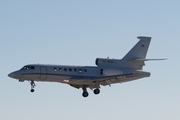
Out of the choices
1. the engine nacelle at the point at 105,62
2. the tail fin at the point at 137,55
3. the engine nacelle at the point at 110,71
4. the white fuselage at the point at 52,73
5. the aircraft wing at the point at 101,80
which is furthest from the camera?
the tail fin at the point at 137,55

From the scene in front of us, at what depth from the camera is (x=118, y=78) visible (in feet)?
211

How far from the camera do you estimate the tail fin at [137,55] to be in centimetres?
6744

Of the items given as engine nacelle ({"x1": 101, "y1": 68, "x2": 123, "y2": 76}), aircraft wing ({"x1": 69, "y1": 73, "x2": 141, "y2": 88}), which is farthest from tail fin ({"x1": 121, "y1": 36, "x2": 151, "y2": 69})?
aircraft wing ({"x1": 69, "y1": 73, "x2": 141, "y2": 88})

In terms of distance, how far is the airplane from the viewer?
63156mm

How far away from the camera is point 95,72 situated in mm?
65562

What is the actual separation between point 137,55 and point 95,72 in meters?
6.38

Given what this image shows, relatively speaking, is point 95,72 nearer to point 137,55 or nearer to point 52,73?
point 52,73

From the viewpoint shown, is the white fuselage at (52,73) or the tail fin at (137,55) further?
the tail fin at (137,55)

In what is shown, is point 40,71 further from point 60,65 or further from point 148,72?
point 148,72

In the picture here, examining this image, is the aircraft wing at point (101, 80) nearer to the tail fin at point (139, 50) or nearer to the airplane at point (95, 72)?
the airplane at point (95, 72)

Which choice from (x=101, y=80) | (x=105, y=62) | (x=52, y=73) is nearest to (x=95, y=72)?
(x=101, y=80)

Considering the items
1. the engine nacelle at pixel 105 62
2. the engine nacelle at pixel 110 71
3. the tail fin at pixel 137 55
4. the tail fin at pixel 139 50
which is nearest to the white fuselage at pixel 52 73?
the engine nacelle at pixel 110 71

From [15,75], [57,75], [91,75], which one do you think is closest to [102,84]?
[91,75]

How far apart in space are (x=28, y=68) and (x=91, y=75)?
23.7 ft
